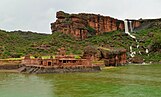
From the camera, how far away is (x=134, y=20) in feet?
490

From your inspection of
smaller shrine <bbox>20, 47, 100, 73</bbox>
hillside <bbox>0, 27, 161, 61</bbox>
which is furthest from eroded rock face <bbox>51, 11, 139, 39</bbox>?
smaller shrine <bbox>20, 47, 100, 73</bbox>

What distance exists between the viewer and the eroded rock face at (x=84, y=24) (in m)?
129

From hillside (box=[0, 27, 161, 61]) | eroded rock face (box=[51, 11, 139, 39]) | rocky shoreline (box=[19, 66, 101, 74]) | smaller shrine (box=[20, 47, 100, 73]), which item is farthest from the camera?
eroded rock face (box=[51, 11, 139, 39])

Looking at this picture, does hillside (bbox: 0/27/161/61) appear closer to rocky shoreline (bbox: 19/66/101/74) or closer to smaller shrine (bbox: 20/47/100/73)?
rocky shoreline (bbox: 19/66/101/74)

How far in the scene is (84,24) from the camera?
134875mm

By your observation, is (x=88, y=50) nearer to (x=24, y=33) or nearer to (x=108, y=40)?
(x=108, y=40)

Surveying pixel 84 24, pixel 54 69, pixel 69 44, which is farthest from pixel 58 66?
pixel 84 24

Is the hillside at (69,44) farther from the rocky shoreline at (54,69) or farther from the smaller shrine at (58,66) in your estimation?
the smaller shrine at (58,66)

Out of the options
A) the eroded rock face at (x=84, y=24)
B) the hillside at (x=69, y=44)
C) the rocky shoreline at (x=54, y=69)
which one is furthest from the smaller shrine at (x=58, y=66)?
the eroded rock face at (x=84, y=24)

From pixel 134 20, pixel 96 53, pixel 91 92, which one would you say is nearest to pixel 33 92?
pixel 91 92

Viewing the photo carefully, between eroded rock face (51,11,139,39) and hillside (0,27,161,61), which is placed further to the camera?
eroded rock face (51,11,139,39)

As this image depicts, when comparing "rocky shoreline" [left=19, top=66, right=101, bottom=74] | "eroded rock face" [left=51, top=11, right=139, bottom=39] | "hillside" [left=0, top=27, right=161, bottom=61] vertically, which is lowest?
"rocky shoreline" [left=19, top=66, right=101, bottom=74]

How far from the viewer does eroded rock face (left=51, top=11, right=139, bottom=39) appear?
12938 cm

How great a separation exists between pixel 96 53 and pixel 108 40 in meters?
42.3
